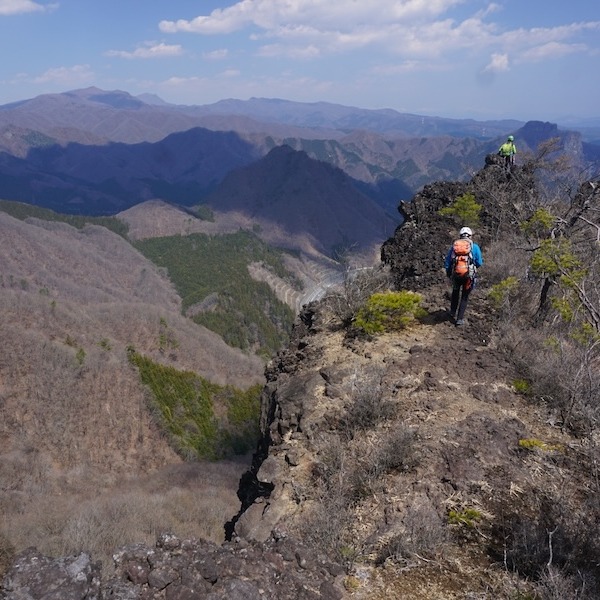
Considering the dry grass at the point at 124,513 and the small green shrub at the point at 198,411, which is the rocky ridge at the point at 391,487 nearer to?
the dry grass at the point at 124,513

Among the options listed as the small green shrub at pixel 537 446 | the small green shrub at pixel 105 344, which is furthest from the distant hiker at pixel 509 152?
the small green shrub at pixel 105 344

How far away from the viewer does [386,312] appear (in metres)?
10.5

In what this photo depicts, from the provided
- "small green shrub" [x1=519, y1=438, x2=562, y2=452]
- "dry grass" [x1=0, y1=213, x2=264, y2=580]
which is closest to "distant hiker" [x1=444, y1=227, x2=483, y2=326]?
"small green shrub" [x1=519, y1=438, x2=562, y2=452]

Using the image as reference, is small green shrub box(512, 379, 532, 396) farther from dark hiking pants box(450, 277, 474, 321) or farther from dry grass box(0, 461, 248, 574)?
dry grass box(0, 461, 248, 574)

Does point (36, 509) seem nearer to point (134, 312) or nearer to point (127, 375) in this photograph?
point (127, 375)

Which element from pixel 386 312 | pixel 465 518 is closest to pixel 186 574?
pixel 465 518

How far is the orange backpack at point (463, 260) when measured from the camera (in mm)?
9609

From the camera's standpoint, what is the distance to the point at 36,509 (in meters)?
38.1

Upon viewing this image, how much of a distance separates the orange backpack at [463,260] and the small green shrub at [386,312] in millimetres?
1178

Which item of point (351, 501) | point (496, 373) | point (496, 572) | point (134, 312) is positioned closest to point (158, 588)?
point (351, 501)

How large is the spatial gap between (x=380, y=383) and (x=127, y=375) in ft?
197

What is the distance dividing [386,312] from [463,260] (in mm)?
1821

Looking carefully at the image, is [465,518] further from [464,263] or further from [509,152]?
[509,152]

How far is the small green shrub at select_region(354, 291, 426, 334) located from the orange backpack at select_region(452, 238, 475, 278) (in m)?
1.18
